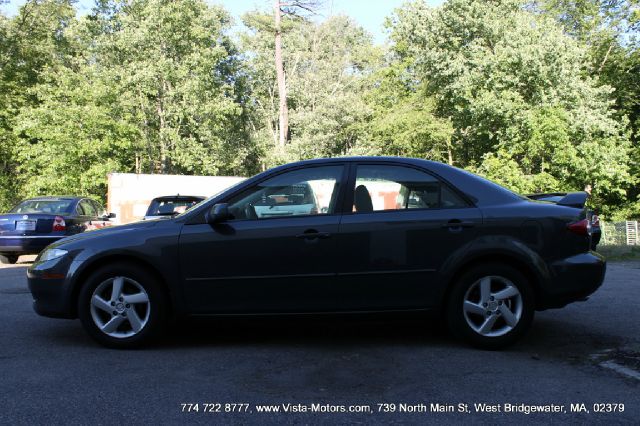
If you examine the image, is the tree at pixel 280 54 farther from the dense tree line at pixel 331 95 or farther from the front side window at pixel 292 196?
the front side window at pixel 292 196

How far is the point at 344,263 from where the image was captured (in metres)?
4.66

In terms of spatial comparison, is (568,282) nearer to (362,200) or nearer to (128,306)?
(362,200)

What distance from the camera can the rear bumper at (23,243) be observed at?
1172 cm

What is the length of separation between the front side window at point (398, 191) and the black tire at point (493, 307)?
618mm

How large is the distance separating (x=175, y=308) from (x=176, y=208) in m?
7.38

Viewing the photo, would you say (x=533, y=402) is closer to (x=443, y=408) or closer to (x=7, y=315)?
(x=443, y=408)

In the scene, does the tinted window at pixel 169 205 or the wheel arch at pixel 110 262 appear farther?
the tinted window at pixel 169 205

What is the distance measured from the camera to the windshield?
12.6 m

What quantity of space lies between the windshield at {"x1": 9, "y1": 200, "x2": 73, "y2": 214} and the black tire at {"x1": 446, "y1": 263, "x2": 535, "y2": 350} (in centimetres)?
1044

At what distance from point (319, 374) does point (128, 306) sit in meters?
1.79

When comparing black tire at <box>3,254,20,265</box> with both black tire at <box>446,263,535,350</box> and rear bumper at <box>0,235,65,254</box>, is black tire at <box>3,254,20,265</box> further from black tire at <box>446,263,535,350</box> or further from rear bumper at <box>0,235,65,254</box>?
black tire at <box>446,263,535,350</box>

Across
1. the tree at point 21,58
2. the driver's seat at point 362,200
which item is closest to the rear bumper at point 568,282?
the driver's seat at point 362,200

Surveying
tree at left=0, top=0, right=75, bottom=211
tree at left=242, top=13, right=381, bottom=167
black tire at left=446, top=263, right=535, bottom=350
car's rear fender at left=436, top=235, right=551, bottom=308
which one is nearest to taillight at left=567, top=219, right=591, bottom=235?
car's rear fender at left=436, top=235, right=551, bottom=308

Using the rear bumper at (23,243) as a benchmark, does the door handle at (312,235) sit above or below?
above
